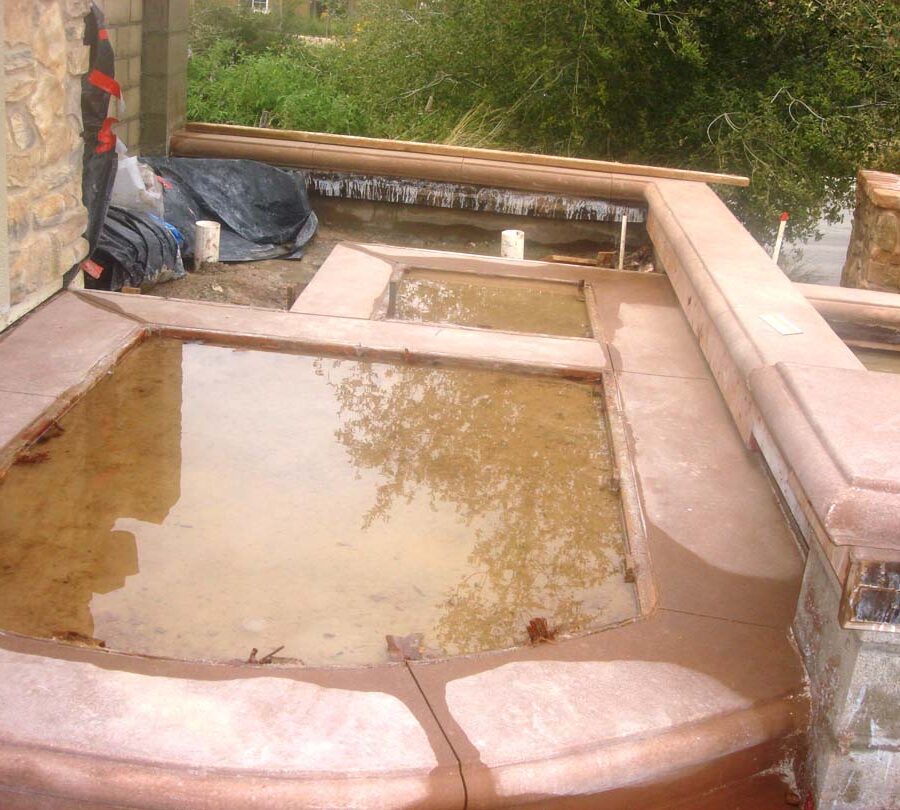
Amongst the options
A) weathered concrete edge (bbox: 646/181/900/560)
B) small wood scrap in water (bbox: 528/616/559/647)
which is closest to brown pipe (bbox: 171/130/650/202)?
weathered concrete edge (bbox: 646/181/900/560)

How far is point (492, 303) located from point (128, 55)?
3418 millimetres

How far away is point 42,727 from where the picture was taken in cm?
225

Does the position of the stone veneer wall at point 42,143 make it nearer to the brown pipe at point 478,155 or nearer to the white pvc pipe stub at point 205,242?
the white pvc pipe stub at point 205,242

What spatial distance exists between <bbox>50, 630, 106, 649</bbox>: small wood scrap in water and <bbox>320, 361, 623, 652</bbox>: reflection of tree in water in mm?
872

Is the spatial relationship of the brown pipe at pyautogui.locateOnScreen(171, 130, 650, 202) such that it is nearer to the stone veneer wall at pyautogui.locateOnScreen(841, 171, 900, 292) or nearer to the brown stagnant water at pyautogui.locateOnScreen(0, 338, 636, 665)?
the stone veneer wall at pyautogui.locateOnScreen(841, 171, 900, 292)

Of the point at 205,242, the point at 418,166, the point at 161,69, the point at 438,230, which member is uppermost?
the point at 161,69

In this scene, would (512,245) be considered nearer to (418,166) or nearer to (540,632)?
(418,166)

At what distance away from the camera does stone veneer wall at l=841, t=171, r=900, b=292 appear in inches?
274

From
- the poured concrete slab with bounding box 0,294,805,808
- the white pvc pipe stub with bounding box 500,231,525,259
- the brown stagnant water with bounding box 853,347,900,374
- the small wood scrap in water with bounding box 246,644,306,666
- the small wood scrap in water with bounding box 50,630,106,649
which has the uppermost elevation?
the poured concrete slab with bounding box 0,294,805,808

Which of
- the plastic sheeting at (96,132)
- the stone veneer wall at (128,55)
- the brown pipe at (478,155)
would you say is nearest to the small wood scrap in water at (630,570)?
the plastic sheeting at (96,132)

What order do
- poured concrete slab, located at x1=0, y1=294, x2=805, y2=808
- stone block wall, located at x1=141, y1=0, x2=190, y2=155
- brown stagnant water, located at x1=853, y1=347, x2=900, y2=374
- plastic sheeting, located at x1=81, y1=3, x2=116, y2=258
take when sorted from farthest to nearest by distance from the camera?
stone block wall, located at x1=141, y1=0, x2=190, y2=155, brown stagnant water, located at x1=853, y1=347, x2=900, y2=374, plastic sheeting, located at x1=81, y1=3, x2=116, y2=258, poured concrete slab, located at x1=0, y1=294, x2=805, y2=808

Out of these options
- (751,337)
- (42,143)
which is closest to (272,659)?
(751,337)

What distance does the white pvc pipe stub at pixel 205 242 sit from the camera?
6539 mm

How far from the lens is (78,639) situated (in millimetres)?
2664
